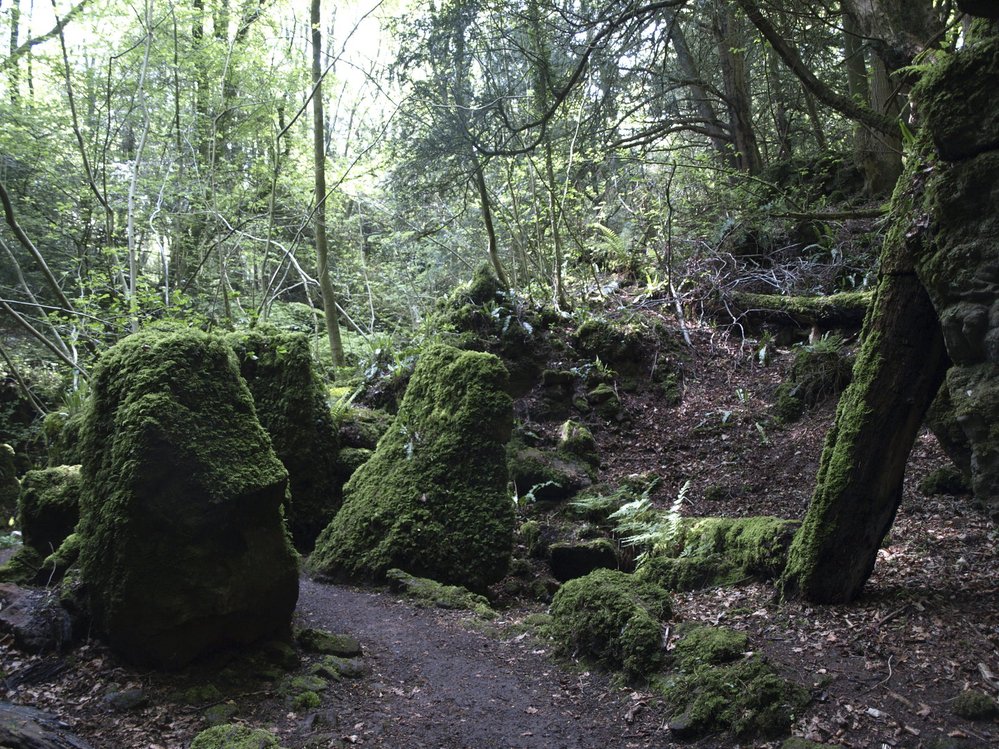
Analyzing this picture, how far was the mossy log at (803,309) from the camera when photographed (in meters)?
10.5

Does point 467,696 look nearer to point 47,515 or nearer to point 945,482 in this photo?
point 47,515

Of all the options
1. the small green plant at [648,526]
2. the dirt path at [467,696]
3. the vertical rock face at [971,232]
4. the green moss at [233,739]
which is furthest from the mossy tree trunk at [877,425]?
the green moss at [233,739]

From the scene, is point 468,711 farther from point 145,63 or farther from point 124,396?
point 145,63

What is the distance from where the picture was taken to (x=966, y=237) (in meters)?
3.81

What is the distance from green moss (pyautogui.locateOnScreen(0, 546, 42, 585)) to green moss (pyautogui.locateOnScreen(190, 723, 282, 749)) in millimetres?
2772

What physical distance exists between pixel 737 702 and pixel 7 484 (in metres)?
14.7

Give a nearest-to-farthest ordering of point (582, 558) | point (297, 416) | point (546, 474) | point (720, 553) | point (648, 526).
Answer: point (720, 553)
point (582, 558)
point (648, 526)
point (297, 416)
point (546, 474)

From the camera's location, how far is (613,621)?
507 cm

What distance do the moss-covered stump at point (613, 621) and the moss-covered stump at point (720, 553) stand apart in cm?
101

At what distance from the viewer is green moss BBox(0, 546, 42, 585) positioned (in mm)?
5352

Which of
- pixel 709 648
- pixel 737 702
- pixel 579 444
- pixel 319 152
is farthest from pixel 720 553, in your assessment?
pixel 319 152

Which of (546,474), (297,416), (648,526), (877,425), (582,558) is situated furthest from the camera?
(546,474)

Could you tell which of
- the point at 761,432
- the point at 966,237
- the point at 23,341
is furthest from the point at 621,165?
the point at 23,341

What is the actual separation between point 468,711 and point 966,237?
4448mm
